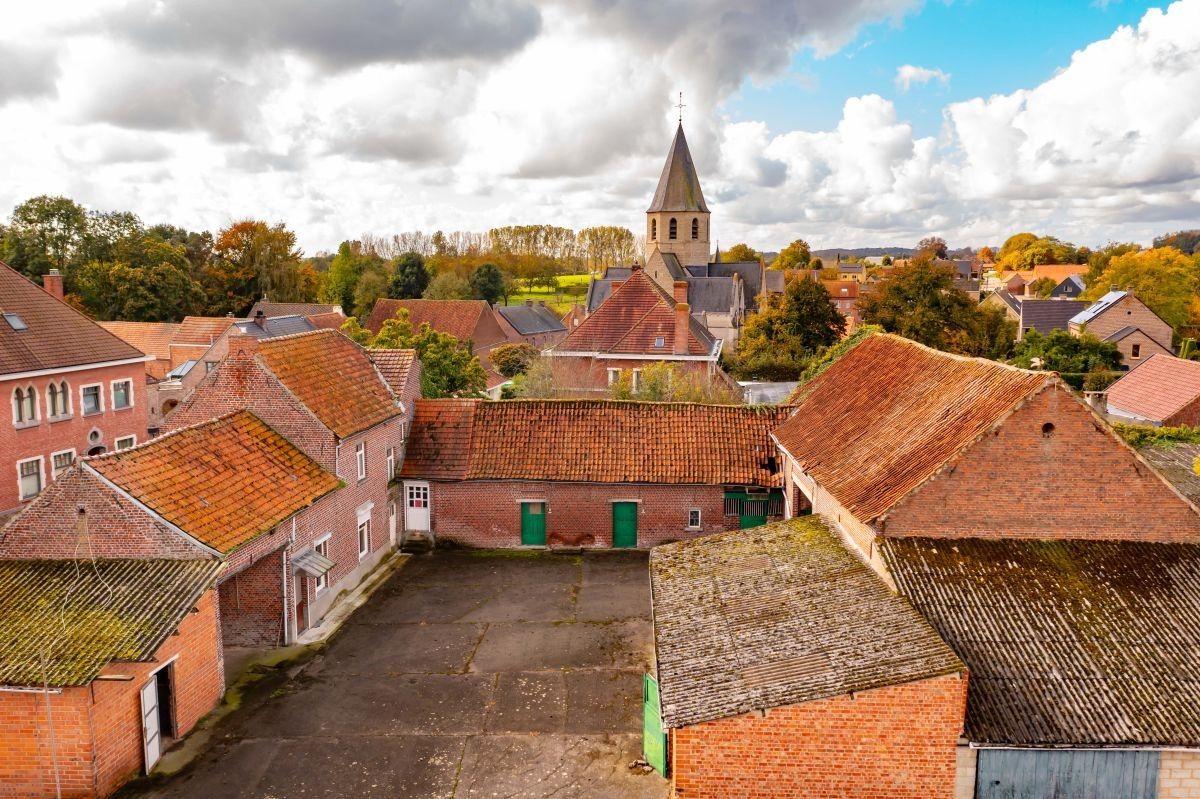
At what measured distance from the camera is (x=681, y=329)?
39.1 meters

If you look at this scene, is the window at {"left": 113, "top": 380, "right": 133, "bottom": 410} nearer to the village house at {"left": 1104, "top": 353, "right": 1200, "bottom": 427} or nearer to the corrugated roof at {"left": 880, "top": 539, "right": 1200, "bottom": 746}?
the corrugated roof at {"left": 880, "top": 539, "right": 1200, "bottom": 746}

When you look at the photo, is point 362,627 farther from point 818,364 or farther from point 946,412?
point 818,364

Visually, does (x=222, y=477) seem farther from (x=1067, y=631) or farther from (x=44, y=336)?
(x=44, y=336)

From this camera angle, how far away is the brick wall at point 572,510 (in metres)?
26.3

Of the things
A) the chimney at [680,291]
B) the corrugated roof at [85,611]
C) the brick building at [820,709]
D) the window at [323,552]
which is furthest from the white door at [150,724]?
the chimney at [680,291]

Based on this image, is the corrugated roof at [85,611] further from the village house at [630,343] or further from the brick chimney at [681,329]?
the brick chimney at [681,329]

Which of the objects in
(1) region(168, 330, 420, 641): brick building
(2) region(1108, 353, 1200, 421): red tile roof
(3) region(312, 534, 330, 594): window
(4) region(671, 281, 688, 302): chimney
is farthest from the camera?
(4) region(671, 281, 688, 302): chimney

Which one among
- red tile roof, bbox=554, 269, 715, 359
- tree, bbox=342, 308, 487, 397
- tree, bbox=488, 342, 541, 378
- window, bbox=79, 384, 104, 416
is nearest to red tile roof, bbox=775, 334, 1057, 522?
red tile roof, bbox=554, 269, 715, 359

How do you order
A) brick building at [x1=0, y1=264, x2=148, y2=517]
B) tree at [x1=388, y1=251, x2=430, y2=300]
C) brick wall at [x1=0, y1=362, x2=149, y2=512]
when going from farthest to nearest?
1. tree at [x1=388, y1=251, x2=430, y2=300]
2. brick building at [x1=0, y1=264, x2=148, y2=517]
3. brick wall at [x1=0, y1=362, x2=149, y2=512]

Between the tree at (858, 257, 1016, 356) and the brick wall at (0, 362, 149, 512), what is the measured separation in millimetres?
37192

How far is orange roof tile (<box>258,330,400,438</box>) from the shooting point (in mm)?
21953

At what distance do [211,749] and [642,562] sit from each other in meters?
13.7

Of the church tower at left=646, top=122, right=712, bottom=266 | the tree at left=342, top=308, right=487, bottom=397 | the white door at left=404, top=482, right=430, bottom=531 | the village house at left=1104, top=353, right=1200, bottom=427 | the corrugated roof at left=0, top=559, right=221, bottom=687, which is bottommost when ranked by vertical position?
the white door at left=404, top=482, right=430, bottom=531

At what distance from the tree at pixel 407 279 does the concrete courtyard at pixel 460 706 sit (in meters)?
68.3
